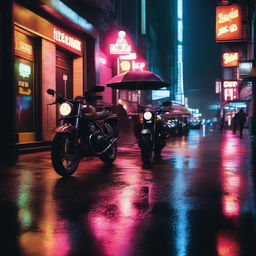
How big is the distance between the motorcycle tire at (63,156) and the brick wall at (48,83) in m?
7.78

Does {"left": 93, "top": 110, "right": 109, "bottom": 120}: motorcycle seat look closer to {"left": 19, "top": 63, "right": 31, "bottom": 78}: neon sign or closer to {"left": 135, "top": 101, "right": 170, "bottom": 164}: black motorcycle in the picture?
{"left": 135, "top": 101, "right": 170, "bottom": 164}: black motorcycle

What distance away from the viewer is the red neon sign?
2037 inches

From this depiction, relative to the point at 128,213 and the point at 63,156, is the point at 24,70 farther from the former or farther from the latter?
the point at 128,213

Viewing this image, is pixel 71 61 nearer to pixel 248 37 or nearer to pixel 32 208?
pixel 32 208

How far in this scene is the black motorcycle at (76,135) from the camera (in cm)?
729

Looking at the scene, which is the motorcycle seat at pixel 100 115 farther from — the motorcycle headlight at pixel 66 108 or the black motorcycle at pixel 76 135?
the motorcycle headlight at pixel 66 108

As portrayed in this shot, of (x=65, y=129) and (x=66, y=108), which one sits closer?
(x=65, y=129)

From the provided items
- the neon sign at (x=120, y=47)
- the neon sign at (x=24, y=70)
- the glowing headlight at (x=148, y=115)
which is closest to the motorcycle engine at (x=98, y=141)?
the glowing headlight at (x=148, y=115)

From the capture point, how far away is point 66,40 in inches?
696

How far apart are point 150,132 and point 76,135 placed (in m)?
2.15

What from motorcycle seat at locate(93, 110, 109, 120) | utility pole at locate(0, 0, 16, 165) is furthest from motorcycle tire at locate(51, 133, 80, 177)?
utility pole at locate(0, 0, 16, 165)

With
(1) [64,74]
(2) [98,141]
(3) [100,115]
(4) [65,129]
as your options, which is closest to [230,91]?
(1) [64,74]

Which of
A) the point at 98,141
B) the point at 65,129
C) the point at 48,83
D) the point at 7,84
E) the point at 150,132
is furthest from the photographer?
the point at 48,83

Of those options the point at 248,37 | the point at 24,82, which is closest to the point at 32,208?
the point at 24,82
